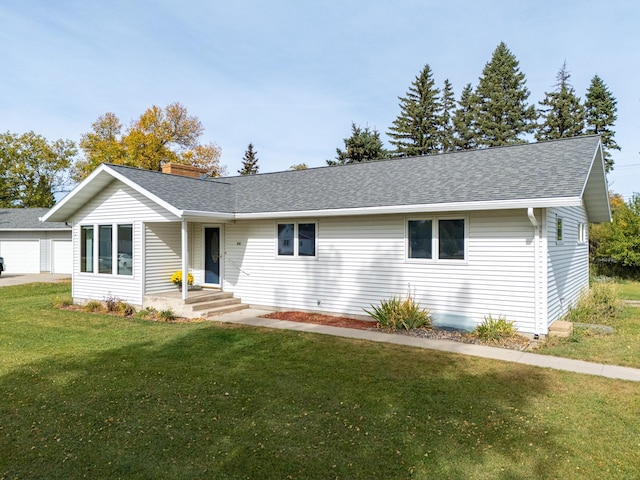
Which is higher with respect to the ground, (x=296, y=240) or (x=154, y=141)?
(x=154, y=141)

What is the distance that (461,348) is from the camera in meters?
7.65

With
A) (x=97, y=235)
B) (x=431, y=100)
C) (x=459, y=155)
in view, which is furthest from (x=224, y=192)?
(x=431, y=100)

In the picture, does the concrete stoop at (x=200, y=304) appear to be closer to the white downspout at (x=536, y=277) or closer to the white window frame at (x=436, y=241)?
the white window frame at (x=436, y=241)

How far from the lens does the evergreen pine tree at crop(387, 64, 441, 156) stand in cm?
3725

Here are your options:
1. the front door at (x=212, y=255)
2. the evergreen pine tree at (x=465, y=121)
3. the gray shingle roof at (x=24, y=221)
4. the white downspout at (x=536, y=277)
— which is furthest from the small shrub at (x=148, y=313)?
the evergreen pine tree at (x=465, y=121)

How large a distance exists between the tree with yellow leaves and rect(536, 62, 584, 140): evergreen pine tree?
2770 centimetres

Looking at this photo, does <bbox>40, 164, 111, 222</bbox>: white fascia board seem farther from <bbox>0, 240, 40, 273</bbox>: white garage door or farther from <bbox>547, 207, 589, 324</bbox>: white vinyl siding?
<bbox>0, 240, 40, 273</bbox>: white garage door

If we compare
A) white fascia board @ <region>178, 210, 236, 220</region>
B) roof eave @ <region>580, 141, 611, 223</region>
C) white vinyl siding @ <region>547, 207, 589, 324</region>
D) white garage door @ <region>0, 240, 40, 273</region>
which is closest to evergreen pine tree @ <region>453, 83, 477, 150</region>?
roof eave @ <region>580, 141, 611, 223</region>

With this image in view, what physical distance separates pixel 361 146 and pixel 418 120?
6712 millimetres

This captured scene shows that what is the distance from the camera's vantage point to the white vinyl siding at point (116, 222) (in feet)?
37.9

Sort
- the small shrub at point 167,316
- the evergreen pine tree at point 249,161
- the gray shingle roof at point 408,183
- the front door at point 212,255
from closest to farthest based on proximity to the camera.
Answer: the gray shingle roof at point 408,183 < the small shrub at point 167,316 < the front door at point 212,255 < the evergreen pine tree at point 249,161

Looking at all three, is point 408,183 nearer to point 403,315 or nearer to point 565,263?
point 403,315

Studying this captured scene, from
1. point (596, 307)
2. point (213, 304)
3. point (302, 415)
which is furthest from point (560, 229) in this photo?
point (213, 304)

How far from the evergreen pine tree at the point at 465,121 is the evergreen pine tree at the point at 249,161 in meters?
22.4
